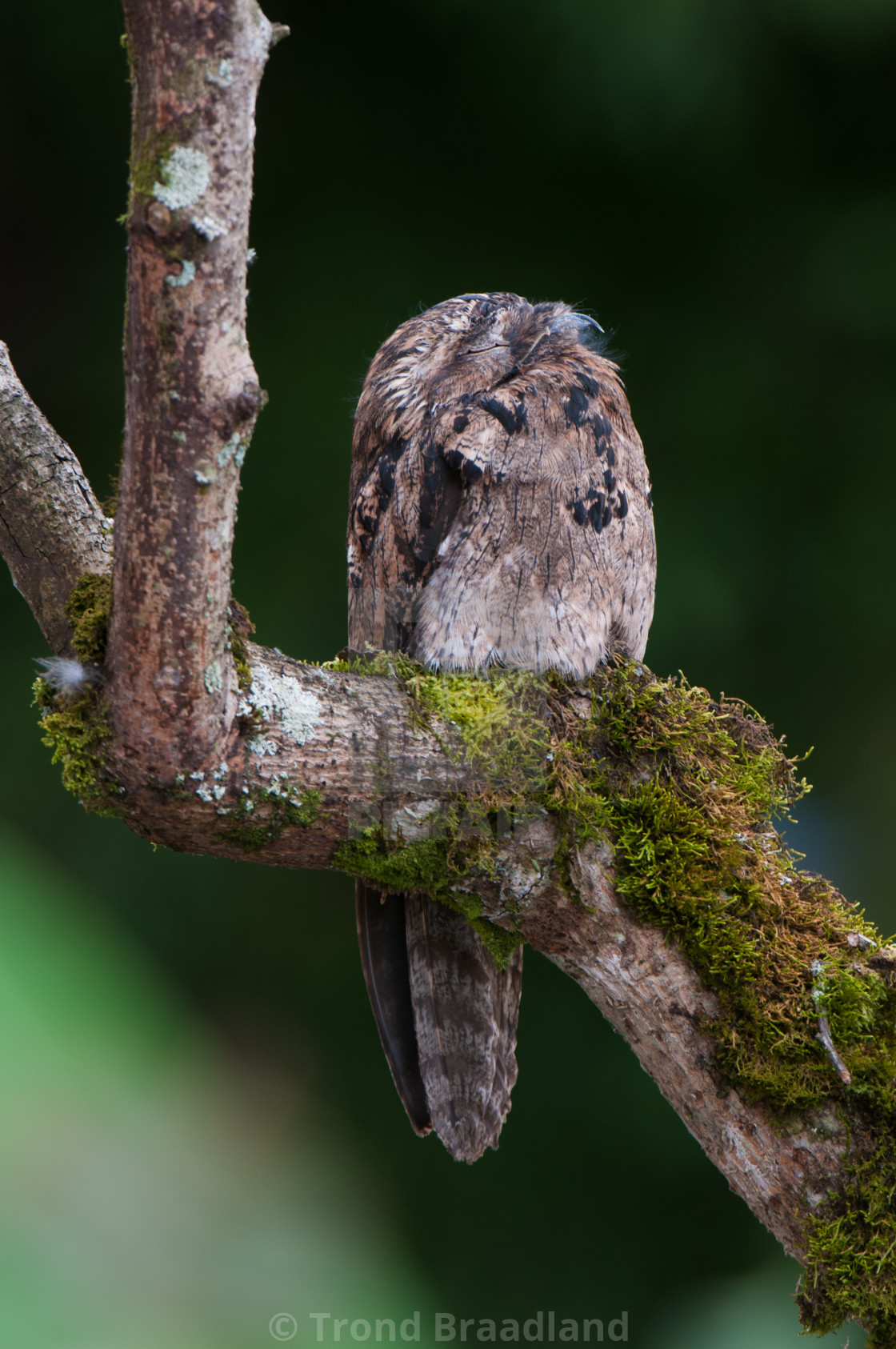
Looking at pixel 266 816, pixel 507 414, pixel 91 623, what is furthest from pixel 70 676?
pixel 507 414

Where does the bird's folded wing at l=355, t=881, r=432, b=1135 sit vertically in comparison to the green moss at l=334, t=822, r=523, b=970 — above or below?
below

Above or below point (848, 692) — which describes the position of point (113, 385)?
Answer: above

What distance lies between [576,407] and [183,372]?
96cm

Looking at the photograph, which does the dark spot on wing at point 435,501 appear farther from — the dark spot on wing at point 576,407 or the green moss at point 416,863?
the green moss at point 416,863

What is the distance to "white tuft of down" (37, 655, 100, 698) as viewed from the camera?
1647 millimetres

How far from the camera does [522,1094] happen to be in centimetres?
376

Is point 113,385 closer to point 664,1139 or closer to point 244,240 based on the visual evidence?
point 244,240

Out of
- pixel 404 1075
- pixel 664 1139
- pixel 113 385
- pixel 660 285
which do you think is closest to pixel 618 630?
pixel 404 1075

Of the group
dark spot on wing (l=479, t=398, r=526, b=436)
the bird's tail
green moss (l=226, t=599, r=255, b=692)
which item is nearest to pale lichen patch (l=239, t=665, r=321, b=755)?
green moss (l=226, t=599, r=255, b=692)

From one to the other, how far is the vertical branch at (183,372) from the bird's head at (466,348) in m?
0.76

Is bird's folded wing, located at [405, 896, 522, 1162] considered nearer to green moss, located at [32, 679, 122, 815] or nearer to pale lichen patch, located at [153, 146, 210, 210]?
green moss, located at [32, 679, 122, 815]

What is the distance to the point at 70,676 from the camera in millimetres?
1649

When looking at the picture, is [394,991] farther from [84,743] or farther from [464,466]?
[464,466]

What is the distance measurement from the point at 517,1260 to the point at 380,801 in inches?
106
